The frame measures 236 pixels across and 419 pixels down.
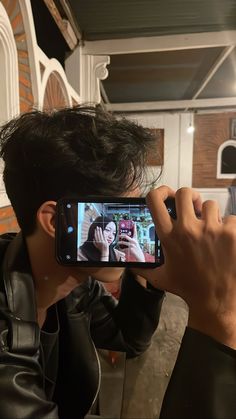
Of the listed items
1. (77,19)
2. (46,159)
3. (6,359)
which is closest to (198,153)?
(77,19)

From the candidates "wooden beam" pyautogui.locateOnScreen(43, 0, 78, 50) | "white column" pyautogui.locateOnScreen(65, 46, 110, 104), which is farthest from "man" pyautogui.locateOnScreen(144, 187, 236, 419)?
"white column" pyautogui.locateOnScreen(65, 46, 110, 104)

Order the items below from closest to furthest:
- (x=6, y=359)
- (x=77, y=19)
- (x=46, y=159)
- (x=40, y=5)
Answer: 1. (x=6, y=359)
2. (x=46, y=159)
3. (x=40, y=5)
4. (x=77, y=19)

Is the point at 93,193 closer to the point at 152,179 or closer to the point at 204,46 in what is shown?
the point at 152,179

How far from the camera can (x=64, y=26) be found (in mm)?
1543

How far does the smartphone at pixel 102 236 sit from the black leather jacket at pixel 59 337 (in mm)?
86

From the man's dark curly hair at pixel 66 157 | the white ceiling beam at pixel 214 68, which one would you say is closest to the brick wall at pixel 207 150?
the white ceiling beam at pixel 214 68

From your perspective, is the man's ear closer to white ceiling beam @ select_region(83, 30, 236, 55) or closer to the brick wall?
white ceiling beam @ select_region(83, 30, 236, 55)

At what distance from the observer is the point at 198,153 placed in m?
2.98

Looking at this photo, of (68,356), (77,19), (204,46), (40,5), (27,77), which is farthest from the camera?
(204,46)

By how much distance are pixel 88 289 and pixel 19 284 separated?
12.1 inches

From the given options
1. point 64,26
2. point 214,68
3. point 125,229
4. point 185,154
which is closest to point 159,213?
point 125,229

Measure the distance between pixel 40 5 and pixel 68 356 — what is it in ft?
4.58

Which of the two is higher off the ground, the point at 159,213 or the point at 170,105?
the point at 170,105

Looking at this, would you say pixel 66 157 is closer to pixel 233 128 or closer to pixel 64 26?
pixel 64 26
